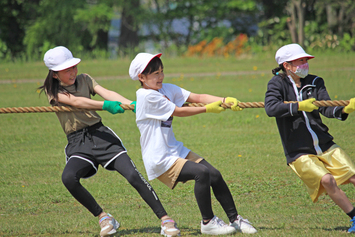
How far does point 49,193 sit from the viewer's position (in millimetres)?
5219

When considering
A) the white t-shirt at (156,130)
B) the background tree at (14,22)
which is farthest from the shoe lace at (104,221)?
the background tree at (14,22)

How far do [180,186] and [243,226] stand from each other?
A: 1.75m

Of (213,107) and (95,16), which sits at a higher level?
(213,107)

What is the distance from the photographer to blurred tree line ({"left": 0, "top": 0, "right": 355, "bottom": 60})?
25.3m

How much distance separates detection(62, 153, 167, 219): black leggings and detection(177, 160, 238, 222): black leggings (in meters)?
0.32

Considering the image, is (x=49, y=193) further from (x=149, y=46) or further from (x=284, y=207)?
(x=149, y=46)

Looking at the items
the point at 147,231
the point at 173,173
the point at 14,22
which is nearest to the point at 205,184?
the point at 173,173

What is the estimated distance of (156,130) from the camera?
3.56 meters

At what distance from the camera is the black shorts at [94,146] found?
3.80 metres

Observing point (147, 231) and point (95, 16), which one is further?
point (95, 16)

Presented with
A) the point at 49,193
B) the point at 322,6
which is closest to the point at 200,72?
the point at 322,6

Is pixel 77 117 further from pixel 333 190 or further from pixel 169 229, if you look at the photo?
pixel 333 190

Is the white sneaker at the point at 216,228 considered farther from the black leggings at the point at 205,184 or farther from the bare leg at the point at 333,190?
the bare leg at the point at 333,190

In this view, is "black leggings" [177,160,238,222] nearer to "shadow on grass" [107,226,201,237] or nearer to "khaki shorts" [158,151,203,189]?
"khaki shorts" [158,151,203,189]
